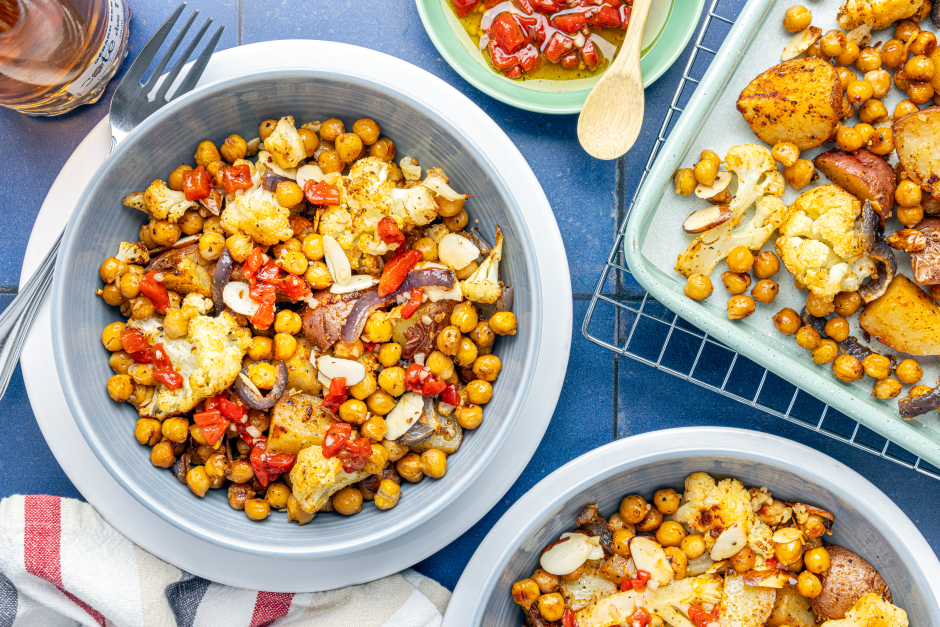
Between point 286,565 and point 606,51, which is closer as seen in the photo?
point 286,565

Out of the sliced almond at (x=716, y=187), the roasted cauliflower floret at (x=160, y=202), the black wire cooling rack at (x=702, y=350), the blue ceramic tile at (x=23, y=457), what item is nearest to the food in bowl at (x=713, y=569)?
the black wire cooling rack at (x=702, y=350)

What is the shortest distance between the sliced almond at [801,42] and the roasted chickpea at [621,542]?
1544mm

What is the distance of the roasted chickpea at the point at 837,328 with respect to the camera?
6.34ft

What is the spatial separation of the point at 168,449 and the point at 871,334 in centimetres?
209

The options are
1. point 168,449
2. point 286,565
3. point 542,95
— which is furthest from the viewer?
point 542,95

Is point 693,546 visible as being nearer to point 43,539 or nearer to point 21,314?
point 43,539

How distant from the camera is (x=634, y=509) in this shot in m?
2.02

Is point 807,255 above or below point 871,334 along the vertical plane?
above

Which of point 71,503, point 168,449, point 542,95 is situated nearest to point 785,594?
point 542,95

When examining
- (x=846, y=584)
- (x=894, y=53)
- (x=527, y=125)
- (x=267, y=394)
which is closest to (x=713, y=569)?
(x=846, y=584)

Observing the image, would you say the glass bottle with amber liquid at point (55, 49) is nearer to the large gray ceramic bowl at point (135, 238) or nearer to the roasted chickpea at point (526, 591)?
the large gray ceramic bowl at point (135, 238)

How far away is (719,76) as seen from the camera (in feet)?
6.01

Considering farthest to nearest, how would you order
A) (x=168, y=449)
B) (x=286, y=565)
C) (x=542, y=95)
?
(x=542, y=95) < (x=286, y=565) < (x=168, y=449)

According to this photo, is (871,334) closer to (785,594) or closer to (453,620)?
(785,594)
